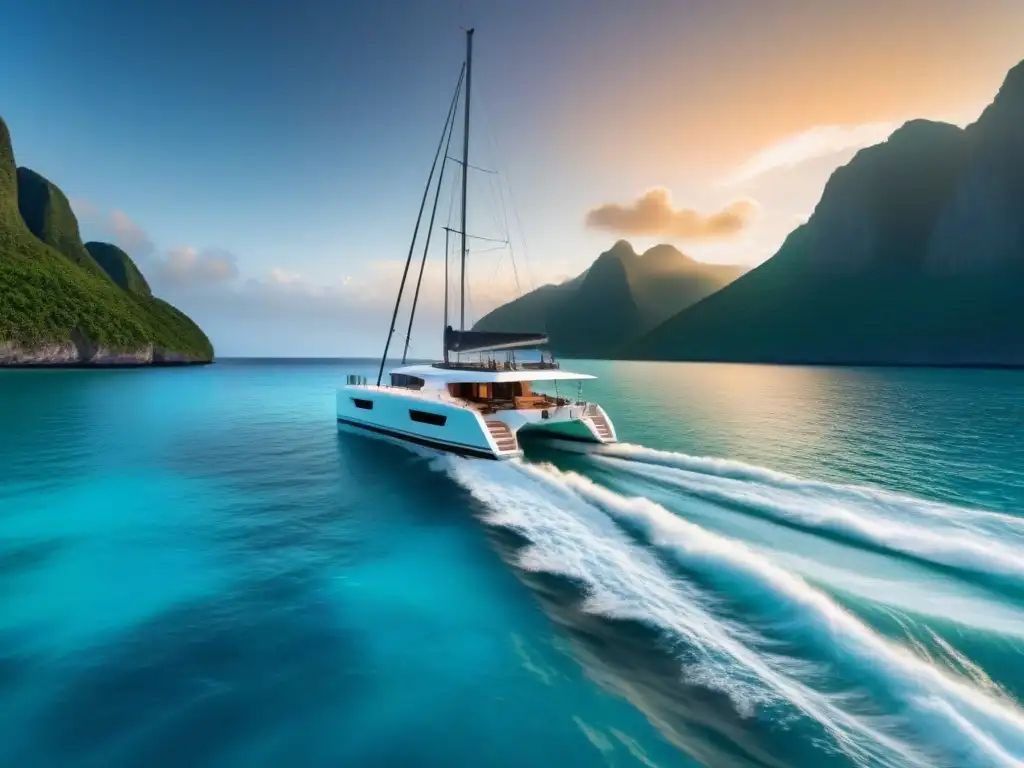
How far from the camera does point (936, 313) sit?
9825cm

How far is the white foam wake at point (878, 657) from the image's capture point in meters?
3.80

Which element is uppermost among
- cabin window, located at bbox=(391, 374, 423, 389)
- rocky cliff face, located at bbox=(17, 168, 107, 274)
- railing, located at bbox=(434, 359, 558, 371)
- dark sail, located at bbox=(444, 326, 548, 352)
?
rocky cliff face, located at bbox=(17, 168, 107, 274)

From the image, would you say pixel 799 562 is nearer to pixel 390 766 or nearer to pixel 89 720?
pixel 390 766

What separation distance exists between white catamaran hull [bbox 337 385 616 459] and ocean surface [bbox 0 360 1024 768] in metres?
1.06

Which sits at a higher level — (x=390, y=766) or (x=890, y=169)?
(x=890, y=169)

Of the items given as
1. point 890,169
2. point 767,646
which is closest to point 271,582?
point 767,646

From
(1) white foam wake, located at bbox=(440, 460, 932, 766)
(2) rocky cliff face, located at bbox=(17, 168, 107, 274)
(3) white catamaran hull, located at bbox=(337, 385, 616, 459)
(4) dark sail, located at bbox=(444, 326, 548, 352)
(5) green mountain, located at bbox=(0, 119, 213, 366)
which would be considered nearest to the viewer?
(1) white foam wake, located at bbox=(440, 460, 932, 766)

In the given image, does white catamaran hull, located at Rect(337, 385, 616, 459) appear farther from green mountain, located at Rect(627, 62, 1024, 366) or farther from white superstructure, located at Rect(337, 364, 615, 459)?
green mountain, located at Rect(627, 62, 1024, 366)

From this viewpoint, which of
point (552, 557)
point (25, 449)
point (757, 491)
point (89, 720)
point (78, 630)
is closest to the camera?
point (89, 720)

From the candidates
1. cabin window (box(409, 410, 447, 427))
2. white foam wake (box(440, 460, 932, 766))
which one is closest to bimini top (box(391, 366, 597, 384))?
cabin window (box(409, 410, 447, 427))

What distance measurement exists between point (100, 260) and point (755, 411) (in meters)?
212

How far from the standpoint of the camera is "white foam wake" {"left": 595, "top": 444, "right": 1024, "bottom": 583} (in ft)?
23.3

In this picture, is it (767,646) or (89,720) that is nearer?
(89,720)

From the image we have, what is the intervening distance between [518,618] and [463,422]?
805cm
